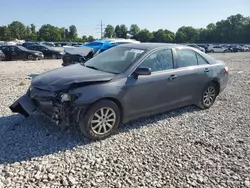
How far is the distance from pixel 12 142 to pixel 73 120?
1.00m

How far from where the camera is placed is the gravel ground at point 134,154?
2.98m

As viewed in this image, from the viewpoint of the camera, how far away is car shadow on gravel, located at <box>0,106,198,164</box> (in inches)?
137

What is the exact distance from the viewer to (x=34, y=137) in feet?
13.0

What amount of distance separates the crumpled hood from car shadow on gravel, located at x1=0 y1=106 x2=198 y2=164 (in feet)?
2.60

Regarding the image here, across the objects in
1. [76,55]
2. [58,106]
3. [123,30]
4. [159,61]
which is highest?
[123,30]

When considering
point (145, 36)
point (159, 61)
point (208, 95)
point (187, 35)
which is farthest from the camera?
point (187, 35)

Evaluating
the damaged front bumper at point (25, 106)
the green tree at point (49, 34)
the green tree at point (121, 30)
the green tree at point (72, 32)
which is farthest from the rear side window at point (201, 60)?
the green tree at point (72, 32)

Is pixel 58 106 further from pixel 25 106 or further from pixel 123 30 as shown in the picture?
pixel 123 30

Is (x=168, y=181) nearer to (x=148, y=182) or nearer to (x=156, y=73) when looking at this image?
(x=148, y=182)

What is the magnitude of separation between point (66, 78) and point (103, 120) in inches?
36.0

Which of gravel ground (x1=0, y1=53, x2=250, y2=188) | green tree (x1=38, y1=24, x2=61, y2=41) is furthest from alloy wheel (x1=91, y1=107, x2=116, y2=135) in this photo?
green tree (x1=38, y1=24, x2=61, y2=41)

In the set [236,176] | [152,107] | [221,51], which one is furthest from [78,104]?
[221,51]

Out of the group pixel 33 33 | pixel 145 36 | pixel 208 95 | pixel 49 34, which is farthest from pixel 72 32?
pixel 208 95

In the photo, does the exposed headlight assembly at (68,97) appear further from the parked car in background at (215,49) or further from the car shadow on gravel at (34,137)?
the parked car in background at (215,49)
